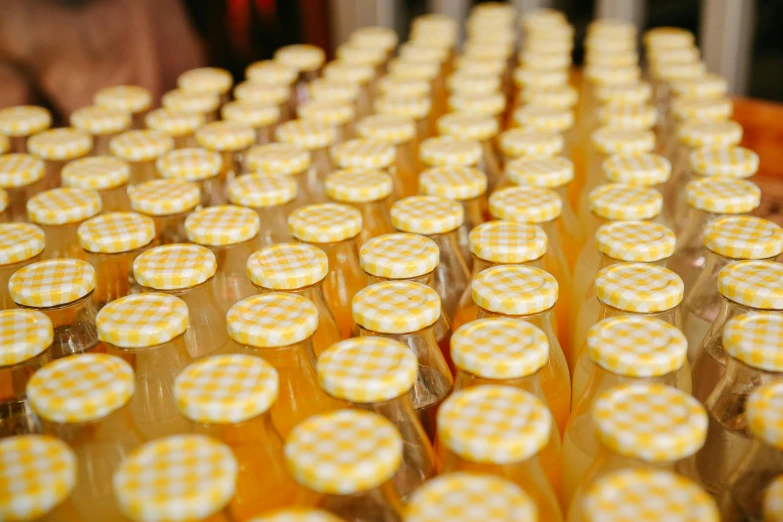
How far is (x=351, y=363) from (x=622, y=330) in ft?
0.84

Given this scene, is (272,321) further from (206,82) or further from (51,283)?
(206,82)

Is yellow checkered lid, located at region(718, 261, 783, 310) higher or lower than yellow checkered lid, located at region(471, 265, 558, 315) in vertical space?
lower

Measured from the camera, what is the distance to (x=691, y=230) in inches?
41.6

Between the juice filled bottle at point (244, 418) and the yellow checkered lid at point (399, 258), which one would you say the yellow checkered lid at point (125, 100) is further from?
the juice filled bottle at point (244, 418)

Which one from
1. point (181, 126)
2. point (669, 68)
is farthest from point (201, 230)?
point (669, 68)

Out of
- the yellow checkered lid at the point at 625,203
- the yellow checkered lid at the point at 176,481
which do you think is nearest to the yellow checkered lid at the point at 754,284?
the yellow checkered lid at the point at 625,203

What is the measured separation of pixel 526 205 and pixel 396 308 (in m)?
0.32

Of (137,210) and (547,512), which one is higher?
(137,210)

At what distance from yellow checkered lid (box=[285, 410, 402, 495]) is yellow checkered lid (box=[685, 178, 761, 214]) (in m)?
0.62

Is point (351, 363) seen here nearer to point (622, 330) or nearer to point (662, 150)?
→ point (622, 330)

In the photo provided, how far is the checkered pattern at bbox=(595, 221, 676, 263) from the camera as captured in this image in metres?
0.87

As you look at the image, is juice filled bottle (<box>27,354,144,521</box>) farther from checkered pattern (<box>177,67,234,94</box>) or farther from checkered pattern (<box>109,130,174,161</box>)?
checkered pattern (<box>177,67,234,94</box>)

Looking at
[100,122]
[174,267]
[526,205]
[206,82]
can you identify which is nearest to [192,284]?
[174,267]

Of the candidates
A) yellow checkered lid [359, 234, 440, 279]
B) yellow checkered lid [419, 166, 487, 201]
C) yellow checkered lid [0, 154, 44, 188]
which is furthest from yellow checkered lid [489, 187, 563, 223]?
yellow checkered lid [0, 154, 44, 188]
